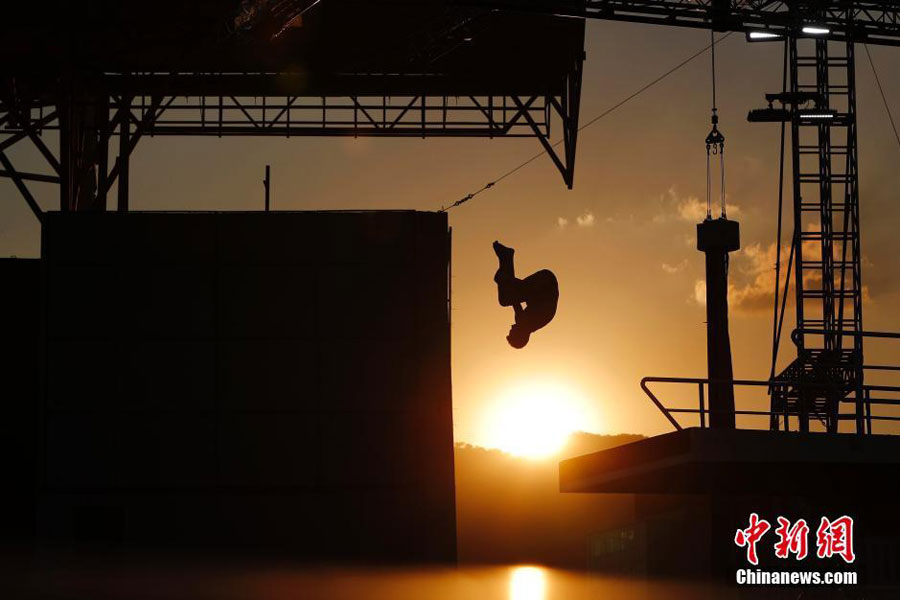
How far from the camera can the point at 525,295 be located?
1078 inches

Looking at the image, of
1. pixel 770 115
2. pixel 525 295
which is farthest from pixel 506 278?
pixel 770 115

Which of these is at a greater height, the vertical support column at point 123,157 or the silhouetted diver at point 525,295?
the vertical support column at point 123,157

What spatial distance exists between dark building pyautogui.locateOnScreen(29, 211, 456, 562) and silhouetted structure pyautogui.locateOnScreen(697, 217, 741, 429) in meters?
37.4

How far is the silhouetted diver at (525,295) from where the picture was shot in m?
27.4

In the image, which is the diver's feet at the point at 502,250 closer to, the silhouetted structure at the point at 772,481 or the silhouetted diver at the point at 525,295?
the silhouetted diver at the point at 525,295

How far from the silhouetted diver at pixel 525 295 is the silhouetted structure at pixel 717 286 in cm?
3795

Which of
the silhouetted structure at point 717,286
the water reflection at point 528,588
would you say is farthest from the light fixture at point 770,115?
the water reflection at point 528,588

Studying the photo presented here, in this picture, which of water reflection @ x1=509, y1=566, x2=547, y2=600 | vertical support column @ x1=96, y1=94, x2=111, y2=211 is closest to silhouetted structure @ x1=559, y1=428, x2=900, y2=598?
vertical support column @ x1=96, y1=94, x2=111, y2=211

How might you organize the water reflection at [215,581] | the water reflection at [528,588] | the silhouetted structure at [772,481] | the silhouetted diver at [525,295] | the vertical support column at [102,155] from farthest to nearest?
the water reflection at [528,588], the vertical support column at [102,155], the silhouetted diver at [525,295], the water reflection at [215,581], the silhouetted structure at [772,481]

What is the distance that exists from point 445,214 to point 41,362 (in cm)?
975

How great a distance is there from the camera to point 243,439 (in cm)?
2873

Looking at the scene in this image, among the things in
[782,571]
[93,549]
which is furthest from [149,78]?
[782,571]

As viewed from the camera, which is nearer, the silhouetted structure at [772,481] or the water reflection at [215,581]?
the silhouetted structure at [772,481]

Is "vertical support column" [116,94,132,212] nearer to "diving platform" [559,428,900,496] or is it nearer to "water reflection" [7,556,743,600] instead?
"water reflection" [7,556,743,600]
